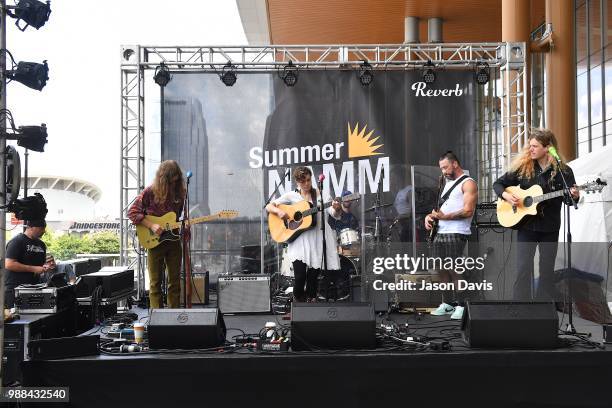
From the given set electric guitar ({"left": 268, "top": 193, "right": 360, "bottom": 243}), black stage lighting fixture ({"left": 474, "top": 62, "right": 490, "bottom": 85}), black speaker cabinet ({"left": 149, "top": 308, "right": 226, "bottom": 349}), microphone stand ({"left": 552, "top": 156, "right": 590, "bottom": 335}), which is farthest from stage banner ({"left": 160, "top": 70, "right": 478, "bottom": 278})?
black speaker cabinet ({"left": 149, "top": 308, "right": 226, "bottom": 349})

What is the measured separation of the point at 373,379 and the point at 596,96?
48.0 feet

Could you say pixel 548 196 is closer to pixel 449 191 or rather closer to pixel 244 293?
pixel 449 191

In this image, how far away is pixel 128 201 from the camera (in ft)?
25.9

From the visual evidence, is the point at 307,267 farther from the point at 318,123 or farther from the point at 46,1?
the point at 46,1

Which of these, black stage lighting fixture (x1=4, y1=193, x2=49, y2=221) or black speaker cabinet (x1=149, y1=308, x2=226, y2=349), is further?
black speaker cabinet (x1=149, y1=308, x2=226, y2=349)

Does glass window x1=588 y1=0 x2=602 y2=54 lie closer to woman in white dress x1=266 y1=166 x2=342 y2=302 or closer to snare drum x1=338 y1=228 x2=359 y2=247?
snare drum x1=338 y1=228 x2=359 y2=247

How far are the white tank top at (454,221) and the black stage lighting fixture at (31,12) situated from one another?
4.02 m

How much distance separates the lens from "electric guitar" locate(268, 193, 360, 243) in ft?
19.4

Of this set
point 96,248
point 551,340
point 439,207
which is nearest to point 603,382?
point 551,340

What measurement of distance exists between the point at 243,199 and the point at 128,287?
7.39 ft

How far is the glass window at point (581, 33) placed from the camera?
15.7 metres

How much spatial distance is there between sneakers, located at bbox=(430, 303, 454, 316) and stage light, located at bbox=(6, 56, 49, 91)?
3852mm

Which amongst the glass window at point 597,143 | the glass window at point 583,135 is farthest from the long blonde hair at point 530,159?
the glass window at point 583,135

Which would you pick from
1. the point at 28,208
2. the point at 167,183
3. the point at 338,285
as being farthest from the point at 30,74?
the point at 338,285
